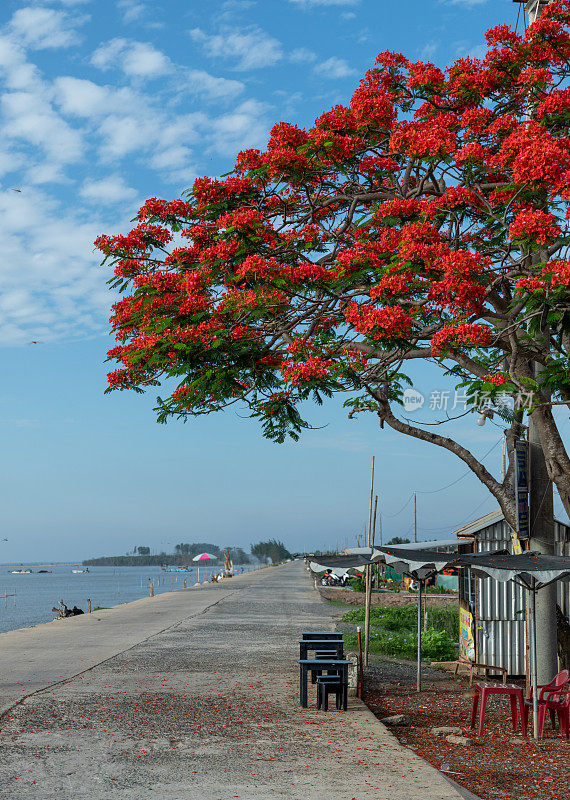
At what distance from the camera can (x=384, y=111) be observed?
12109mm

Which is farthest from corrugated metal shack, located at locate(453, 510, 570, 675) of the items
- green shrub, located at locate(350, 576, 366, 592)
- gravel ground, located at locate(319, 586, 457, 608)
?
green shrub, located at locate(350, 576, 366, 592)

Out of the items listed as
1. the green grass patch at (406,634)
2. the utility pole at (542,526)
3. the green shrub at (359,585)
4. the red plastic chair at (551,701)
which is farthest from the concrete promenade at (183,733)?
the green shrub at (359,585)

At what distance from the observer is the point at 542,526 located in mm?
12125

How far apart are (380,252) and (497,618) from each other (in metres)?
8.22

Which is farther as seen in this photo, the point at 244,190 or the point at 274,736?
the point at 244,190

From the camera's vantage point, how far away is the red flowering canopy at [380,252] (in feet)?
32.8

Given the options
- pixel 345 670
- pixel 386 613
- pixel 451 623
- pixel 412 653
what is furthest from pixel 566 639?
pixel 386 613

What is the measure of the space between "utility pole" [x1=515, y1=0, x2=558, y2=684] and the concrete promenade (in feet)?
9.52

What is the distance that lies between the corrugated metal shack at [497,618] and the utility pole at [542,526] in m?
2.72

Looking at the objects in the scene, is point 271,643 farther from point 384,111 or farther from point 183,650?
point 384,111

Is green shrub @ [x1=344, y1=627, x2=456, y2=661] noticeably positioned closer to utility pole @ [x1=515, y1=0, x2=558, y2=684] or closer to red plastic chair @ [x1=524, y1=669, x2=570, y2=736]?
utility pole @ [x1=515, y1=0, x2=558, y2=684]

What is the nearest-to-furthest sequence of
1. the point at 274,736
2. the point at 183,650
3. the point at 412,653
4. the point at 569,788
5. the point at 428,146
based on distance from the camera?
the point at 569,788, the point at 274,736, the point at 428,146, the point at 183,650, the point at 412,653

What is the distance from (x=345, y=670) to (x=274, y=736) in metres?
2.00

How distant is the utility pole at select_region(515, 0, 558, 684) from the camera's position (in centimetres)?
1181
